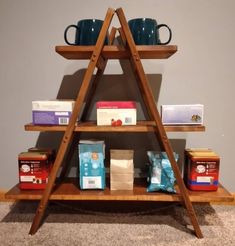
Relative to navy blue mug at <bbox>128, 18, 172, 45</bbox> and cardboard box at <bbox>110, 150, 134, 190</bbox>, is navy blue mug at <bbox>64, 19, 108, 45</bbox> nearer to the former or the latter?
navy blue mug at <bbox>128, 18, 172, 45</bbox>

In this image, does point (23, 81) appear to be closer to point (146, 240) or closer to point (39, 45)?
point (39, 45)

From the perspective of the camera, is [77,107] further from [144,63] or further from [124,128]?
[144,63]

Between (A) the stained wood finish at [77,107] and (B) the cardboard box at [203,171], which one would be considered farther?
(B) the cardboard box at [203,171]

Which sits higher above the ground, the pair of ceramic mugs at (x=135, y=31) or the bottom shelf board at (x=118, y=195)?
the pair of ceramic mugs at (x=135, y=31)

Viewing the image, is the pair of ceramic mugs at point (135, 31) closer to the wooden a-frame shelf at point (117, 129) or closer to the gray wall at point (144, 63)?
the wooden a-frame shelf at point (117, 129)

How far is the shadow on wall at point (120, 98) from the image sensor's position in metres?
1.21

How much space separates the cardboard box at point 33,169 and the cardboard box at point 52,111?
0.56ft

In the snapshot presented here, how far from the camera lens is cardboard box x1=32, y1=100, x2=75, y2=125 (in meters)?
0.98

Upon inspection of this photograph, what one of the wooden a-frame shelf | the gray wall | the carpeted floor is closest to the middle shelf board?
the wooden a-frame shelf

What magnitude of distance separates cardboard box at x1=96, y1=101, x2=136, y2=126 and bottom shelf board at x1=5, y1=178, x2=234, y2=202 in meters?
0.30

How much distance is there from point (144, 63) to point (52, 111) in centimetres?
51

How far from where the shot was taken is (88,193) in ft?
3.36

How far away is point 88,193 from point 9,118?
0.59m

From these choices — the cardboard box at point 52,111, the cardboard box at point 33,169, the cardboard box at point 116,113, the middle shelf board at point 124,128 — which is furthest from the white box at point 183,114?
the cardboard box at point 33,169
